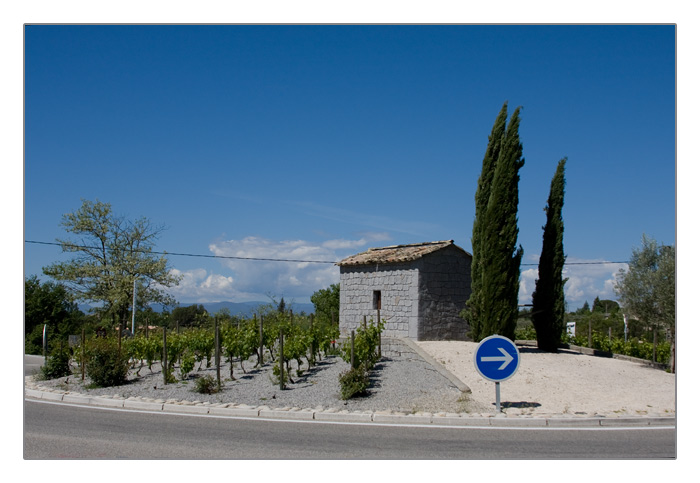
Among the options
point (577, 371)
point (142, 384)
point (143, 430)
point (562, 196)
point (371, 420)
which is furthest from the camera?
point (562, 196)

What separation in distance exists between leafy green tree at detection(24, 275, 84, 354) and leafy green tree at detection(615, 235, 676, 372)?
2472 centimetres

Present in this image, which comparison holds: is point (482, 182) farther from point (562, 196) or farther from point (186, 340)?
point (186, 340)

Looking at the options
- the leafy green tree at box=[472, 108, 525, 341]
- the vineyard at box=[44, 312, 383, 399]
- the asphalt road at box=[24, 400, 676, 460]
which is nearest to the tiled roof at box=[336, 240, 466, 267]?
the leafy green tree at box=[472, 108, 525, 341]

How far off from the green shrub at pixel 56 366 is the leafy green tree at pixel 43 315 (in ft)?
37.5

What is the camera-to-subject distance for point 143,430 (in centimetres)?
906

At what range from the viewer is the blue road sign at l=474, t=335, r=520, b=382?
997cm

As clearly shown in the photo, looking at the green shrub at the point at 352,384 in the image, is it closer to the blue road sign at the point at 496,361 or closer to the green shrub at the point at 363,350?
the green shrub at the point at 363,350

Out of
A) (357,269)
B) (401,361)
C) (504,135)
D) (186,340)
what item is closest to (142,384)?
(186,340)

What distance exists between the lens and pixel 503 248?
1869cm

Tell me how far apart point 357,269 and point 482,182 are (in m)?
5.89

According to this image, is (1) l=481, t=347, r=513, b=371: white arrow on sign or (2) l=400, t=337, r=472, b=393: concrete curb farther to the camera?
(2) l=400, t=337, r=472, b=393: concrete curb

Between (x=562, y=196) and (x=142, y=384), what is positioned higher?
(x=562, y=196)

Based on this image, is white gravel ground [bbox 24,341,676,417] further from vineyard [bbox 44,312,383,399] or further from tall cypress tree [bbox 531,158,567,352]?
tall cypress tree [bbox 531,158,567,352]

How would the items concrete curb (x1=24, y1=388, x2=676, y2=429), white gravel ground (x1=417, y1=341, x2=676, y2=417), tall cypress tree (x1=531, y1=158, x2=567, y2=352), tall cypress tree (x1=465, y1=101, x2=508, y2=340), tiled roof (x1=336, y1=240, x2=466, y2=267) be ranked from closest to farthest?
concrete curb (x1=24, y1=388, x2=676, y2=429)
white gravel ground (x1=417, y1=341, x2=676, y2=417)
tall cypress tree (x1=465, y1=101, x2=508, y2=340)
tiled roof (x1=336, y1=240, x2=466, y2=267)
tall cypress tree (x1=531, y1=158, x2=567, y2=352)
